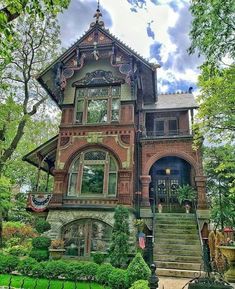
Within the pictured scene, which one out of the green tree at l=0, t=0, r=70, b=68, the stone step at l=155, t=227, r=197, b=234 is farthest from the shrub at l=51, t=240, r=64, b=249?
the green tree at l=0, t=0, r=70, b=68

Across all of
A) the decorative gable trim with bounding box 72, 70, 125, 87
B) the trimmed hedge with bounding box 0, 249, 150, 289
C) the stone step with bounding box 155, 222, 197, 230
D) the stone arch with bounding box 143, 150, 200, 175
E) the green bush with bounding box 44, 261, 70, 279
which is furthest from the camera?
the decorative gable trim with bounding box 72, 70, 125, 87

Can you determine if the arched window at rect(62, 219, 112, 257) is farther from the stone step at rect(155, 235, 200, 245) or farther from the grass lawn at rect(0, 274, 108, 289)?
the grass lawn at rect(0, 274, 108, 289)

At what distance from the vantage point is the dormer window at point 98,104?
15.4 meters

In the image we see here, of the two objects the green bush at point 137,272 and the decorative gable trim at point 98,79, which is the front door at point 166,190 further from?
the green bush at point 137,272

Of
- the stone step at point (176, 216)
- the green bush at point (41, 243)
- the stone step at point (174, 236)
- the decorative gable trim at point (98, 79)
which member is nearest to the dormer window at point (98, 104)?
the decorative gable trim at point (98, 79)

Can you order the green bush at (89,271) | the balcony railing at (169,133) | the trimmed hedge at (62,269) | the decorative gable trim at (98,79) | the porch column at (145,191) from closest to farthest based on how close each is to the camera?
the trimmed hedge at (62,269), the green bush at (89,271), the porch column at (145,191), the decorative gable trim at (98,79), the balcony railing at (169,133)

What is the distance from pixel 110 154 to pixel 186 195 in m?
5.17

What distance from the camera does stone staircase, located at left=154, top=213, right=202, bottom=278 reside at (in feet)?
34.2

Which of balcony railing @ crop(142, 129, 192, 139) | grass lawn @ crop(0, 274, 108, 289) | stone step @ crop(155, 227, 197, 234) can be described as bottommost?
grass lawn @ crop(0, 274, 108, 289)

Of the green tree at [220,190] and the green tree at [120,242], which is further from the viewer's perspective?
the green tree at [220,190]

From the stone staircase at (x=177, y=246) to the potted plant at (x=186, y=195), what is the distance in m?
1.54

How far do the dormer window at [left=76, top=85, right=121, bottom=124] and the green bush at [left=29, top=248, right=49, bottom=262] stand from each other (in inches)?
292

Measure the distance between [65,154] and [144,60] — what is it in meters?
7.14

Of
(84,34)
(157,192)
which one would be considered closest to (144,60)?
(84,34)
